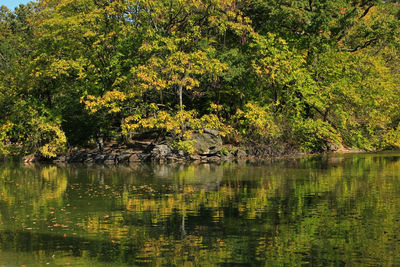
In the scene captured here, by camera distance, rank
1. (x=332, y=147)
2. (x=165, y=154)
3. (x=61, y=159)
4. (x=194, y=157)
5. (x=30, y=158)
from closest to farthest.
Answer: (x=165, y=154) → (x=194, y=157) → (x=61, y=159) → (x=30, y=158) → (x=332, y=147)

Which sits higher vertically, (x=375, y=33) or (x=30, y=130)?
(x=375, y=33)

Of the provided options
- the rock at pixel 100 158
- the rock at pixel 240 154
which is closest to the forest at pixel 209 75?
the rock at pixel 240 154

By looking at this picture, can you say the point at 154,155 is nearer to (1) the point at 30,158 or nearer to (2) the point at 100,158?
(2) the point at 100,158

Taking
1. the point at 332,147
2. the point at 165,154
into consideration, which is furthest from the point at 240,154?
the point at 332,147

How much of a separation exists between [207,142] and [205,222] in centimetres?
2847

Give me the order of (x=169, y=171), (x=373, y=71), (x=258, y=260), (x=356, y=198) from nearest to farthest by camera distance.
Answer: (x=258, y=260), (x=356, y=198), (x=169, y=171), (x=373, y=71)

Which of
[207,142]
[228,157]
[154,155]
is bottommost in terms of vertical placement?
[228,157]

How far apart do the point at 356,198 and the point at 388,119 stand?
97.2 feet

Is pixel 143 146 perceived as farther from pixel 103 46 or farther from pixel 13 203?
pixel 13 203

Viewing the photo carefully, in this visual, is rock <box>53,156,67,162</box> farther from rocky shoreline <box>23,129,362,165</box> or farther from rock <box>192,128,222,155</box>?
rock <box>192,128,222,155</box>

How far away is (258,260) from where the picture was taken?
35.0 ft

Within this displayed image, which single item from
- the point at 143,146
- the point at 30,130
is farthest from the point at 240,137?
the point at 30,130

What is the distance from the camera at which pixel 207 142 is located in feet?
142

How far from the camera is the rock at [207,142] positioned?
4297 cm
